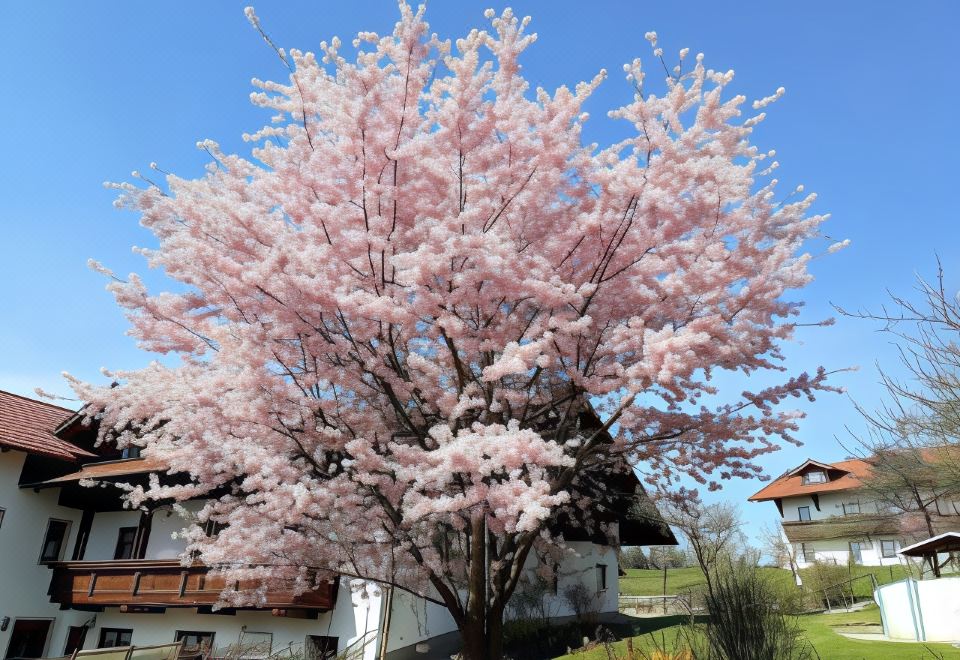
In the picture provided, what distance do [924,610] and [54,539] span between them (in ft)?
81.9

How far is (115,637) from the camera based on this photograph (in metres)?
18.3

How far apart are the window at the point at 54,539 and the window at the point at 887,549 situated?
137 feet

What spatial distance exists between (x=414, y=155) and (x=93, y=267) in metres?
5.34

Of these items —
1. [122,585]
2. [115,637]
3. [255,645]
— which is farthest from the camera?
[115,637]

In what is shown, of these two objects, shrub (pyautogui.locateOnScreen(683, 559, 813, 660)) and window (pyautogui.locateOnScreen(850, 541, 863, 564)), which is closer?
shrub (pyautogui.locateOnScreen(683, 559, 813, 660))

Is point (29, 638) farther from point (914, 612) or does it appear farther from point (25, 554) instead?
point (914, 612)

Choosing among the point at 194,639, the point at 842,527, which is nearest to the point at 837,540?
the point at 842,527

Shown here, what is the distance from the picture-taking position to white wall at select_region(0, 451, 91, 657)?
18.6m

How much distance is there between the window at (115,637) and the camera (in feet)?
59.2

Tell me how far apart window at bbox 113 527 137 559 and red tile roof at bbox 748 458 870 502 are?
111ft

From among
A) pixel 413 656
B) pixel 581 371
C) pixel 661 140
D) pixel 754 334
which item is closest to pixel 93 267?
pixel 581 371

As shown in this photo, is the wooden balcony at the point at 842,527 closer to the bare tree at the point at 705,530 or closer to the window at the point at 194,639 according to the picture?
the bare tree at the point at 705,530

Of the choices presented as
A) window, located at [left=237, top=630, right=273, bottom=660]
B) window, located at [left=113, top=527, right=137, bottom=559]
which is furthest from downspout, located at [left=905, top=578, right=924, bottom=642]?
window, located at [left=113, top=527, right=137, bottom=559]

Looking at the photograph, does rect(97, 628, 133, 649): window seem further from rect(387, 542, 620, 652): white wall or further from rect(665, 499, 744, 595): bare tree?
rect(665, 499, 744, 595): bare tree
